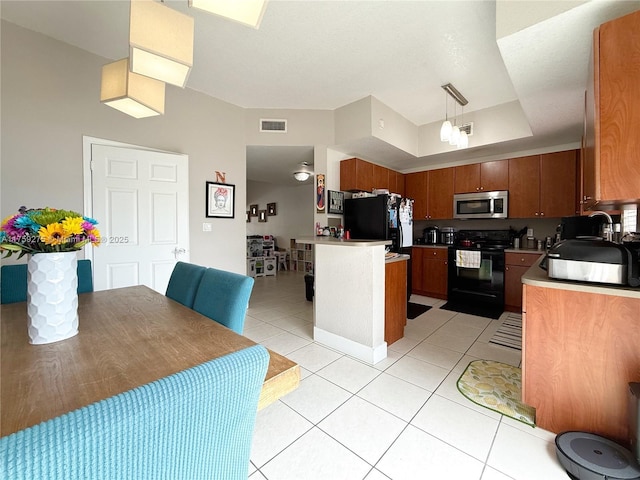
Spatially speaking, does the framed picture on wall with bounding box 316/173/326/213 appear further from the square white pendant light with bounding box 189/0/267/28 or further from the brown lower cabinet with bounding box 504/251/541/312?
the brown lower cabinet with bounding box 504/251/541/312

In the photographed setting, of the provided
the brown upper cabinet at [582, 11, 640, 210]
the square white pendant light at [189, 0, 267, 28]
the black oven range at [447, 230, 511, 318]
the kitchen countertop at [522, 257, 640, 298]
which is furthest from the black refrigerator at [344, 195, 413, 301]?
the square white pendant light at [189, 0, 267, 28]

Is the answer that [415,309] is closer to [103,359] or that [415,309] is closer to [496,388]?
[496,388]

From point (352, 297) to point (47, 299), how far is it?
76.7 inches

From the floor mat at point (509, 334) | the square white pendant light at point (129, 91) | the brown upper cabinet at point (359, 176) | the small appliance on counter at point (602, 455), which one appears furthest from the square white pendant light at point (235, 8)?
the floor mat at point (509, 334)

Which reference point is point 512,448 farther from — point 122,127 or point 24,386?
point 122,127

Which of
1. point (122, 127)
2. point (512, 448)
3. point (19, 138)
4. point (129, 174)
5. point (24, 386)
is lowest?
point (512, 448)

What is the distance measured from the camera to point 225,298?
1.34m

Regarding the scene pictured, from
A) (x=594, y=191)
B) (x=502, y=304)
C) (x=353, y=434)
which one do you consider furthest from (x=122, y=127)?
(x=502, y=304)

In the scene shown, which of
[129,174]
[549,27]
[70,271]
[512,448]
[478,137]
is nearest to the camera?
[70,271]

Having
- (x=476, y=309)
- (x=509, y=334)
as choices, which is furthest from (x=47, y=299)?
(x=476, y=309)

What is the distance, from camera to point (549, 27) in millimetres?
1531

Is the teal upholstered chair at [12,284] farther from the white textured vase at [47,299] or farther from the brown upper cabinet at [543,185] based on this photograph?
the brown upper cabinet at [543,185]

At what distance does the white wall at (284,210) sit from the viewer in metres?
6.84

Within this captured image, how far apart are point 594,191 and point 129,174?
12.1 feet
